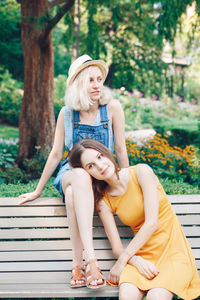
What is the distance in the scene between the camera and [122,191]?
2662mm

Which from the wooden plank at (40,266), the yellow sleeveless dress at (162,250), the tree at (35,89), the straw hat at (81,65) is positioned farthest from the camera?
the tree at (35,89)

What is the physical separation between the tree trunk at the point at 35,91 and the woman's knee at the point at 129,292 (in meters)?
3.68

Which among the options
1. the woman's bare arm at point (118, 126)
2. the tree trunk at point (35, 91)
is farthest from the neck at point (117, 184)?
the tree trunk at point (35, 91)

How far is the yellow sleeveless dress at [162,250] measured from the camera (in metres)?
2.36

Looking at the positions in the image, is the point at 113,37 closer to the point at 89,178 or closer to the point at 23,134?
the point at 23,134

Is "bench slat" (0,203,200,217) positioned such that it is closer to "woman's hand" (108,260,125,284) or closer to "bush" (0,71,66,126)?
"woman's hand" (108,260,125,284)

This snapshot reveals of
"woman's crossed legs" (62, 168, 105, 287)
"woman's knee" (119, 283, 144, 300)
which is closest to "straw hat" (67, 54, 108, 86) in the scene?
"woman's crossed legs" (62, 168, 105, 287)

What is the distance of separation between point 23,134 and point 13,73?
12.5 metres

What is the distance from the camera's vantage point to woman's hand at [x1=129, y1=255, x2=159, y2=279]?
7.94ft

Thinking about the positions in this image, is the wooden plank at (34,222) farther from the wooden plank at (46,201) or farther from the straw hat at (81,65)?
the straw hat at (81,65)

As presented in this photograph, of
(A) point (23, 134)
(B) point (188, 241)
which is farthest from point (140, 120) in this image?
(B) point (188, 241)

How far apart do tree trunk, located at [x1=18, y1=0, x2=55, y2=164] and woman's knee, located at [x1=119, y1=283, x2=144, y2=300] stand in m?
3.68

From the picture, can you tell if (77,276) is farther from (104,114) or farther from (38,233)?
(104,114)

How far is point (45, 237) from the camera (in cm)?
292
